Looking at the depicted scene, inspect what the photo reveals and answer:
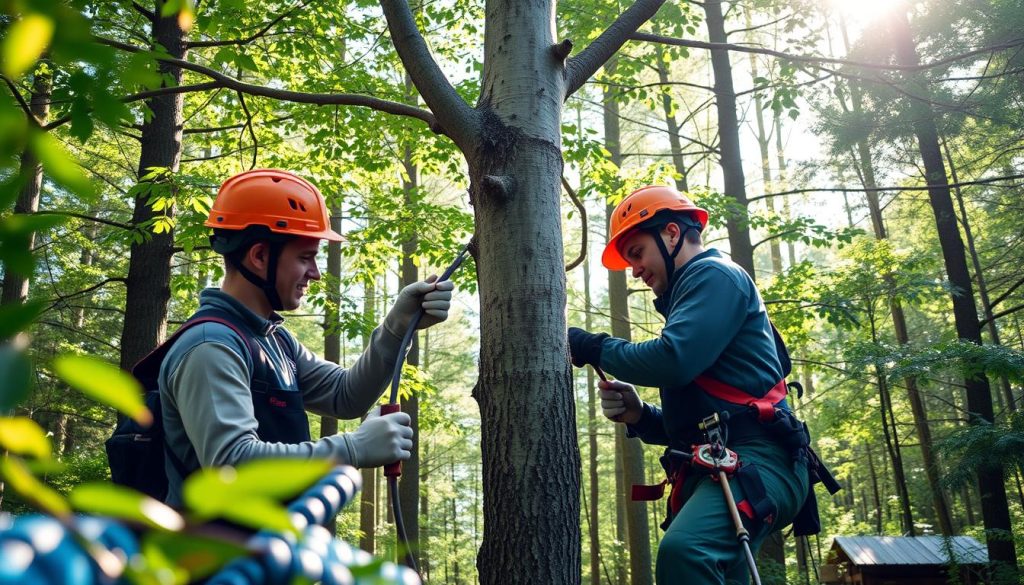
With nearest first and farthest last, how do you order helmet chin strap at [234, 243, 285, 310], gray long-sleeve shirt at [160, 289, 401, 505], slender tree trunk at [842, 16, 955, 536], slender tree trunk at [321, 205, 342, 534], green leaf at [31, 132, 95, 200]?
1. green leaf at [31, 132, 95, 200]
2. gray long-sleeve shirt at [160, 289, 401, 505]
3. helmet chin strap at [234, 243, 285, 310]
4. slender tree trunk at [321, 205, 342, 534]
5. slender tree trunk at [842, 16, 955, 536]

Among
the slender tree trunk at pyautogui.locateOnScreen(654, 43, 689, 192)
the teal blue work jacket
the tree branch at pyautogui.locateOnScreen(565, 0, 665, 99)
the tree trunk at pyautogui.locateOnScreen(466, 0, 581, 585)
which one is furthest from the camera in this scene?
the slender tree trunk at pyautogui.locateOnScreen(654, 43, 689, 192)

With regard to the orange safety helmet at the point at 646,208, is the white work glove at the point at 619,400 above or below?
below

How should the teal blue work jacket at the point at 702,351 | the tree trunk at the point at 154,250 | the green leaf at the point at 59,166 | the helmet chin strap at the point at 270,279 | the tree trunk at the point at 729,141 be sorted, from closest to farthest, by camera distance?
the green leaf at the point at 59,166, the helmet chin strap at the point at 270,279, the teal blue work jacket at the point at 702,351, the tree trunk at the point at 154,250, the tree trunk at the point at 729,141

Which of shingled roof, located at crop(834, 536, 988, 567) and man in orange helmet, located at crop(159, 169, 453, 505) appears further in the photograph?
shingled roof, located at crop(834, 536, 988, 567)

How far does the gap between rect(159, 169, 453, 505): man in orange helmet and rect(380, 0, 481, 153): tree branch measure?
0.69 meters

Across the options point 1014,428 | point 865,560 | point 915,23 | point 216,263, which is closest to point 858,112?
point 915,23

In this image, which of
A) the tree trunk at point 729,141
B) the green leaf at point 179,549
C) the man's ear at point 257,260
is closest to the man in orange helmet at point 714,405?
the man's ear at point 257,260

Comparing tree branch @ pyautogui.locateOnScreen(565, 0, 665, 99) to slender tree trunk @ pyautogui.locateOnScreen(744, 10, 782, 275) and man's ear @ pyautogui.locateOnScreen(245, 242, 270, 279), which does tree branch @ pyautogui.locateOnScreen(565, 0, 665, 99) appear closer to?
man's ear @ pyautogui.locateOnScreen(245, 242, 270, 279)

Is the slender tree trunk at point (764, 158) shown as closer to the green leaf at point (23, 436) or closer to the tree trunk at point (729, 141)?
the tree trunk at point (729, 141)

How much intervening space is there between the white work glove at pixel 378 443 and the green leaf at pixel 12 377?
211cm

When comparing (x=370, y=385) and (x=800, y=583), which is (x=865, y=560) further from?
(x=370, y=385)

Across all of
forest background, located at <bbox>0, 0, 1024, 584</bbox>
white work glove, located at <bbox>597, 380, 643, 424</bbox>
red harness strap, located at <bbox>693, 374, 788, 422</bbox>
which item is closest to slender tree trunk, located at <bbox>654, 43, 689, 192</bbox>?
forest background, located at <bbox>0, 0, 1024, 584</bbox>

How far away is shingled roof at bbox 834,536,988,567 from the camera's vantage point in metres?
10.2

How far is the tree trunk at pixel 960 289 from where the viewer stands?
10.1 meters
